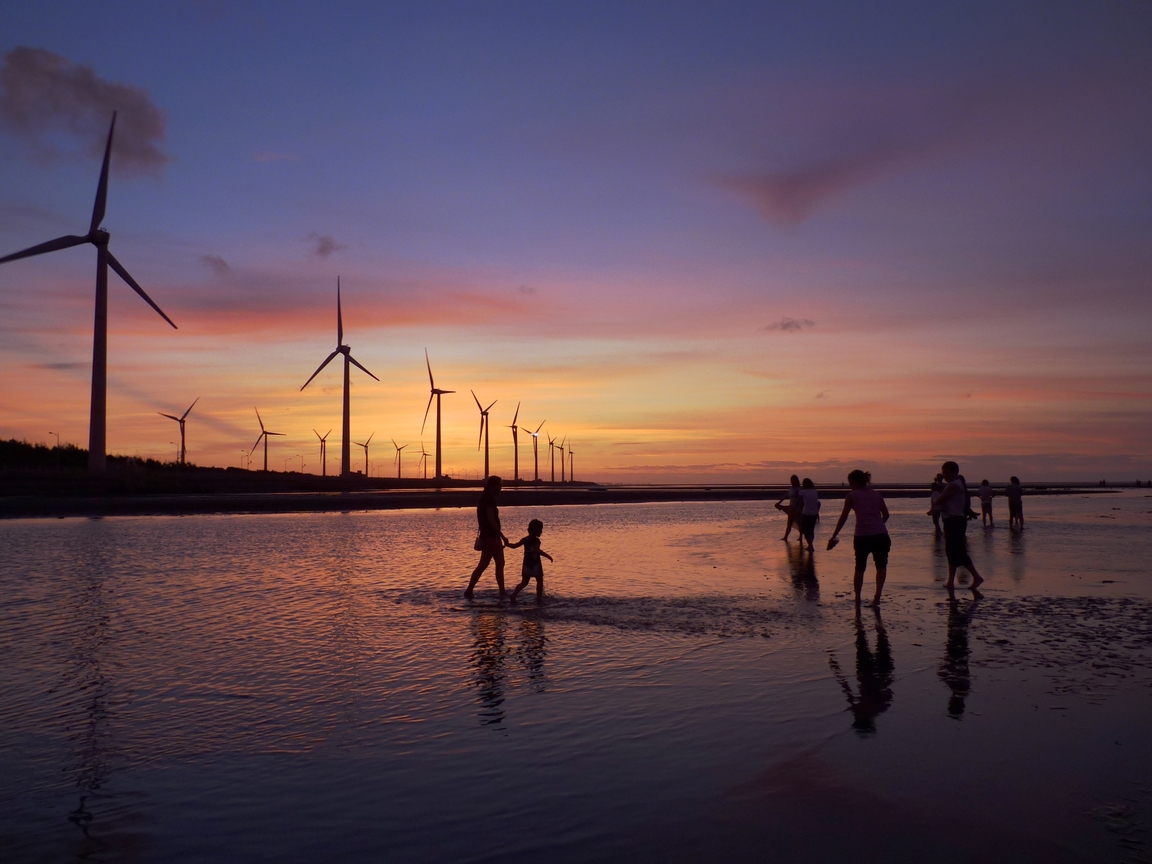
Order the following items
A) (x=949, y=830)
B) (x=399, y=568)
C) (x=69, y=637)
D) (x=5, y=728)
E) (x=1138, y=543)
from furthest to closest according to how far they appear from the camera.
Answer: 1. (x=1138, y=543)
2. (x=399, y=568)
3. (x=69, y=637)
4. (x=5, y=728)
5. (x=949, y=830)

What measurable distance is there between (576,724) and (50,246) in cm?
6552

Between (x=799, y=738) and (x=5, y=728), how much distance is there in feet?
23.2

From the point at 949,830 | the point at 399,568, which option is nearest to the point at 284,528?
the point at 399,568

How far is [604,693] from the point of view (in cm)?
838

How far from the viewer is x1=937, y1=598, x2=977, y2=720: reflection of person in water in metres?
7.93

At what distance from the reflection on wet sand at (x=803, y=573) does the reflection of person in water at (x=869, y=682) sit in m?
4.13

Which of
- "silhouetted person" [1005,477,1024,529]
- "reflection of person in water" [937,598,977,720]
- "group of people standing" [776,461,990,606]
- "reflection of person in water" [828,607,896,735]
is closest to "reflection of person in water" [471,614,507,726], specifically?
"reflection of person in water" [828,607,896,735]

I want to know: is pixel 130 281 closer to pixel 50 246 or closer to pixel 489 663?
pixel 50 246

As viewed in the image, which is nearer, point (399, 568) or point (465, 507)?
point (399, 568)

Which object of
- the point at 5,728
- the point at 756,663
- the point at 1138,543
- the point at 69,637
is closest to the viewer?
the point at 5,728

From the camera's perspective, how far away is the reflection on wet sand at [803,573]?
15727mm

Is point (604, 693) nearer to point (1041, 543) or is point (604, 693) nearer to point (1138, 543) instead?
point (1041, 543)

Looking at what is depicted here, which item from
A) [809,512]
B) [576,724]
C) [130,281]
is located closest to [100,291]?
[130,281]

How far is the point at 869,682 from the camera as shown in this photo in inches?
344
